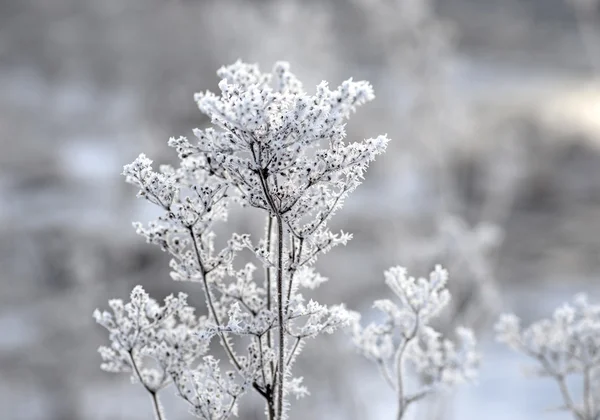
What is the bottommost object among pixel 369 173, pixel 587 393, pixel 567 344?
pixel 587 393

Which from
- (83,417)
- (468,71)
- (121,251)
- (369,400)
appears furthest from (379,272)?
(468,71)

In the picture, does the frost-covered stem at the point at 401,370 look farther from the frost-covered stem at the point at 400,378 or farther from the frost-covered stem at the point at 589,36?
the frost-covered stem at the point at 589,36

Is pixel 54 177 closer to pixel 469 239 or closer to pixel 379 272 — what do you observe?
pixel 379 272

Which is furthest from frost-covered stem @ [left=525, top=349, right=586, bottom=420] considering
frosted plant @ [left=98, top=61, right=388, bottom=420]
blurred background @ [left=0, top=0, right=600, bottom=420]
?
blurred background @ [left=0, top=0, right=600, bottom=420]

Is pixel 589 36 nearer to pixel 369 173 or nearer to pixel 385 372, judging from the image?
pixel 369 173

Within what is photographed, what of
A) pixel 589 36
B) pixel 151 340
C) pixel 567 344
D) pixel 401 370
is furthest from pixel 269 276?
pixel 589 36

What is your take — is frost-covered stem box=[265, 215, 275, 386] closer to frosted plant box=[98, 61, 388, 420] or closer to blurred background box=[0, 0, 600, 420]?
frosted plant box=[98, 61, 388, 420]

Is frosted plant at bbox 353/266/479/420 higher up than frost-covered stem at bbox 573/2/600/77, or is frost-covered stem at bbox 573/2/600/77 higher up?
frost-covered stem at bbox 573/2/600/77
